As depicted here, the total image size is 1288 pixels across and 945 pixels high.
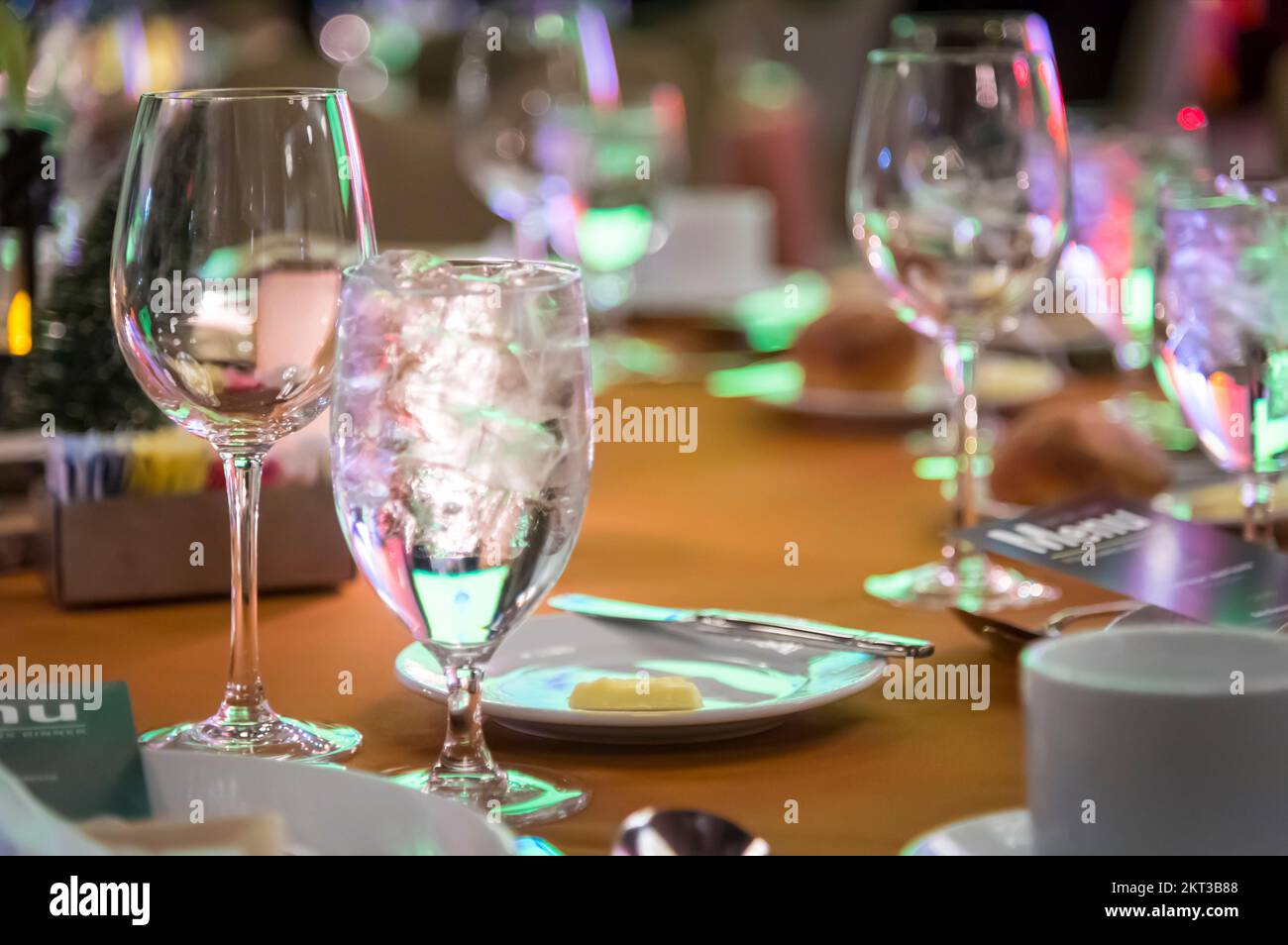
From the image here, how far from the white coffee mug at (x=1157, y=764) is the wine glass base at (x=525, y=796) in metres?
0.18

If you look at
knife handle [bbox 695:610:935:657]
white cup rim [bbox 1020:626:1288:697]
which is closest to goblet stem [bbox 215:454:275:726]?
knife handle [bbox 695:610:935:657]

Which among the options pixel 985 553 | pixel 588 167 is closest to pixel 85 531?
pixel 985 553

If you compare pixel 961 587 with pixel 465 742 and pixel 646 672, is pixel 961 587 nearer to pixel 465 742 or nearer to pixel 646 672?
pixel 646 672

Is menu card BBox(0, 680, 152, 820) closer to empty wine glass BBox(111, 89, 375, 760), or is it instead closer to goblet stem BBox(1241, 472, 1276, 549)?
empty wine glass BBox(111, 89, 375, 760)

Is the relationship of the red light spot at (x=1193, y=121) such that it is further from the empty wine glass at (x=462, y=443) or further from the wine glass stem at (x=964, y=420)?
the empty wine glass at (x=462, y=443)

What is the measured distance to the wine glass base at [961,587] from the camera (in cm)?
97

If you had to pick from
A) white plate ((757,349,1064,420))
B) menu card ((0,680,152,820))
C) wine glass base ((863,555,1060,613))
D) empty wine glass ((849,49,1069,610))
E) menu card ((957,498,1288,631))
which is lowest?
wine glass base ((863,555,1060,613))

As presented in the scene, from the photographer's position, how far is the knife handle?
0.77m

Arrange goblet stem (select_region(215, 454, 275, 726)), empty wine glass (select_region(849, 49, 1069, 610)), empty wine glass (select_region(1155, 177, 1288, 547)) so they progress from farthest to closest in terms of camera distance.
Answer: empty wine glass (select_region(849, 49, 1069, 610)) → empty wine glass (select_region(1155, 177, 1288, 547)) → goblet stem (select_region(215, 454, 275, 726))

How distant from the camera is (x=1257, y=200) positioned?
917 millimetres

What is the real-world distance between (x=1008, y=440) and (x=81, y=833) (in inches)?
32.1

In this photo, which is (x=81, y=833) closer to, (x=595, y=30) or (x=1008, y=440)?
(x=1008, y=440)

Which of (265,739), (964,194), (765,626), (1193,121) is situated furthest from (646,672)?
(1193,121)

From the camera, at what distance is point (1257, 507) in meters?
0.95
